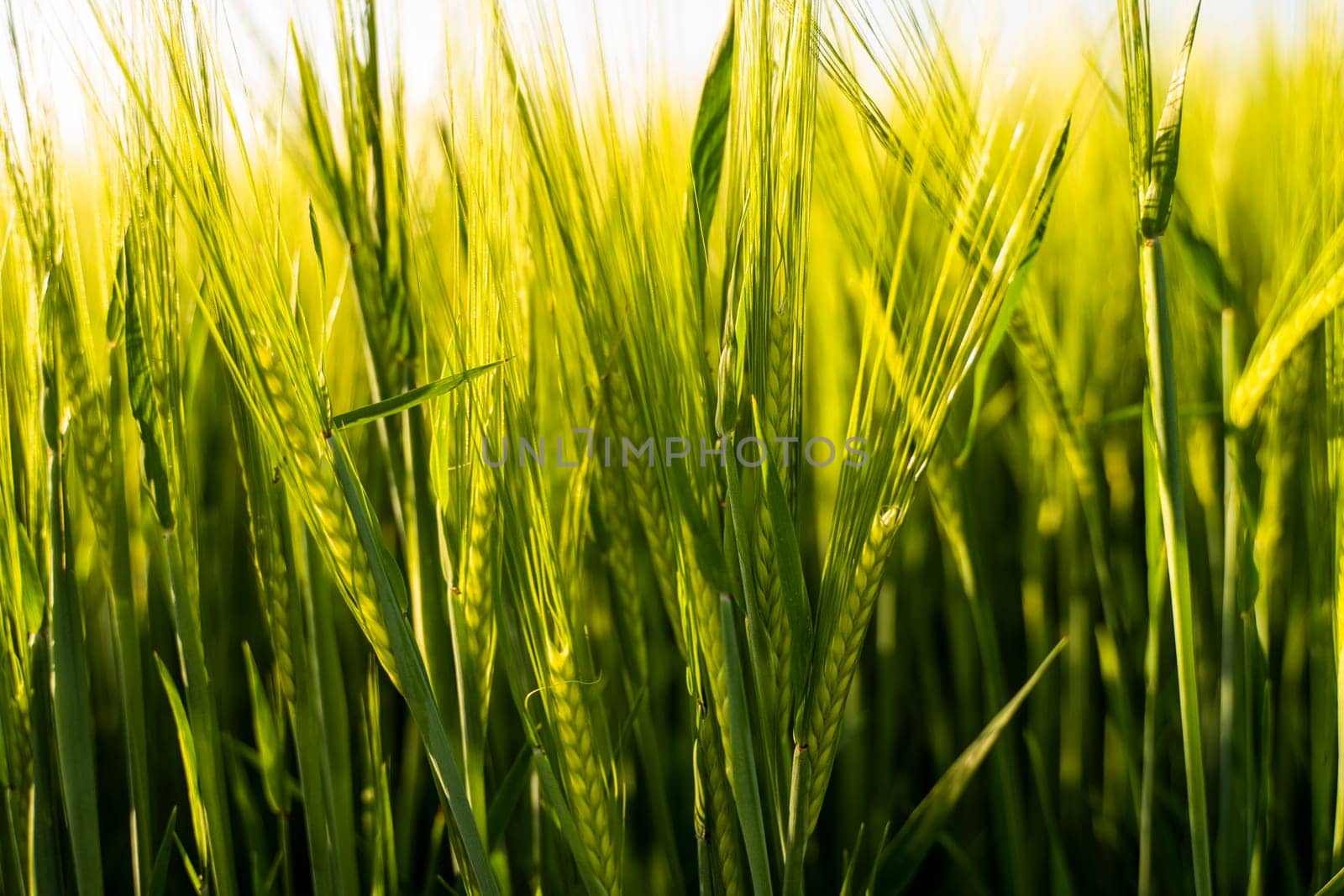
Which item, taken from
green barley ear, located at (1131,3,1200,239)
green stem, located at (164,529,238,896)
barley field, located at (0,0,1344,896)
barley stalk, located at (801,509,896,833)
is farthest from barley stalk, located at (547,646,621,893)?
green barley ear, located at (1131,3,1200,239)

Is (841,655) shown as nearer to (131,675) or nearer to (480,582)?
(480,582)

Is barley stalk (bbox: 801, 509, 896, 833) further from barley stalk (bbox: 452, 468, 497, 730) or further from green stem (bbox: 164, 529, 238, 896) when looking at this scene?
green stem (bbox: 164, 529, 238, 896)

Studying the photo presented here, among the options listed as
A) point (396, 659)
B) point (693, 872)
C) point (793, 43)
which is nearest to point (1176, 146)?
point (793, 43)

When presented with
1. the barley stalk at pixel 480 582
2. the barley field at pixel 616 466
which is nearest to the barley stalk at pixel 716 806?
the barley field at pixel 616 466

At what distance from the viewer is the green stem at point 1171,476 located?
16.3 inches

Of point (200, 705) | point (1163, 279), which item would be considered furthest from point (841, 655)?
point (200, 705)

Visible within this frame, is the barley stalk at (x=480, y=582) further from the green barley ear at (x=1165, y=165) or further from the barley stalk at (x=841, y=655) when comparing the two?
the green barley ear at (x=1165, y=165)

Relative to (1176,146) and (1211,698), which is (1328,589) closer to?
(1211,698)

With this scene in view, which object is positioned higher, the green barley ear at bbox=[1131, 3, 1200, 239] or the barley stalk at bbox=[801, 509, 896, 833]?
the green barley ear at bbox=[1131, 3, 1200, 239]

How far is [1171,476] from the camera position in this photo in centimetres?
43

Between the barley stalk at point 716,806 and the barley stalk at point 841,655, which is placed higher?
the barley stalk at point 841,655

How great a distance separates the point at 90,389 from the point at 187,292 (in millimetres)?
372

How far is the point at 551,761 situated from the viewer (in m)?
0.47

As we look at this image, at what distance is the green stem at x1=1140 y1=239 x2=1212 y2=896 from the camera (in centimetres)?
41
